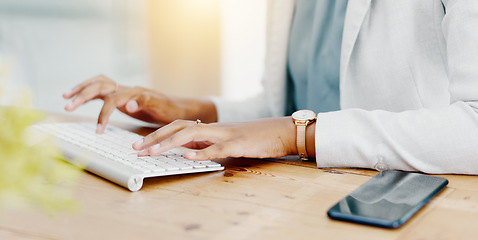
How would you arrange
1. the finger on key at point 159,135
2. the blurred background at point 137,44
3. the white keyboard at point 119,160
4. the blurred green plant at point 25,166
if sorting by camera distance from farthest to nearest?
the blurred background at point 137,44, the finger on key at point 159,135, the white keyboard at point 119,160, the blurred green plant at point 25,166

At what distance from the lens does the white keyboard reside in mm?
703

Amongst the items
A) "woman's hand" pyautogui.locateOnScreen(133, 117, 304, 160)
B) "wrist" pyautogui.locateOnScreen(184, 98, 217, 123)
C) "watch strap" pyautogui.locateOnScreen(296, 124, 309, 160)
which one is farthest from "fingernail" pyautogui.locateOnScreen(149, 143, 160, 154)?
"wrist" pyautogui.locateOnScreen(184, 98, 217, 123)

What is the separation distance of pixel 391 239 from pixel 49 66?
3.01 meters

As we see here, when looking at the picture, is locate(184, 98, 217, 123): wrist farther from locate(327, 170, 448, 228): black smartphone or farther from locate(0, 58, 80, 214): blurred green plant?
locate(0, 58, 80, 214): blurred green plant

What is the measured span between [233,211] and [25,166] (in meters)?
0.35

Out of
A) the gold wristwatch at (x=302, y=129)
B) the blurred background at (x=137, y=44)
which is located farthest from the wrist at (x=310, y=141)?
the blurred background at (x=137, y=44)

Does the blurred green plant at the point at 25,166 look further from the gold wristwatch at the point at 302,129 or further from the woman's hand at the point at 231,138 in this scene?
the gold wristwatch at the point at 302,129

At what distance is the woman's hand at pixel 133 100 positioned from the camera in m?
1.17

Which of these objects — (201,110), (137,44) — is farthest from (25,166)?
(137,44)

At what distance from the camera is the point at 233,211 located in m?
0.61

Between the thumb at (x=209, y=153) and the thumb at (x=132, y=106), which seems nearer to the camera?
the thumb at (x=209, y=153)

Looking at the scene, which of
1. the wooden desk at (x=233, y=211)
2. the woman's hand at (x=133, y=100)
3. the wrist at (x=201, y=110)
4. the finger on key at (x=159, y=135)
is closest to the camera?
the wooden desk at (x=233, y=211)

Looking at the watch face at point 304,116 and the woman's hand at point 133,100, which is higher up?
the watch face at point 304,116

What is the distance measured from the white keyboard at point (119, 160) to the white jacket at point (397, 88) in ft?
0.78
